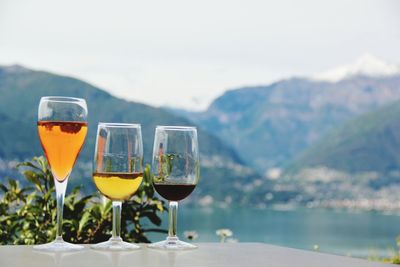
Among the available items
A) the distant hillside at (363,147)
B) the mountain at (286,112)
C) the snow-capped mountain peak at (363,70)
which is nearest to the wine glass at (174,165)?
the distant hillside at (363,147)

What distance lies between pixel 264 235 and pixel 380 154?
47.9 metres

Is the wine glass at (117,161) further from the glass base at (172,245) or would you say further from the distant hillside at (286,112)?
the distant hillside at (286,112)

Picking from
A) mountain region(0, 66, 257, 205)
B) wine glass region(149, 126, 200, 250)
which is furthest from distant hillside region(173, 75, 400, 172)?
wine glass region(149, 126, 200, 250)

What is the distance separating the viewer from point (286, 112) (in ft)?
470

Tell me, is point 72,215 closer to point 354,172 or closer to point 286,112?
point 354,172

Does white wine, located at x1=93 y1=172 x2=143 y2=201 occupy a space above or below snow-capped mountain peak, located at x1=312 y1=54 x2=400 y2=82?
below

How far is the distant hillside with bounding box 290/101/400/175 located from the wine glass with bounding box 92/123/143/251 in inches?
4076

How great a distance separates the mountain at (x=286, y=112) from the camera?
133625mm

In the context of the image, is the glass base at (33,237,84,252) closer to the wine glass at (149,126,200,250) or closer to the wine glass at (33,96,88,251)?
the wine glass at (33,96,88,251)

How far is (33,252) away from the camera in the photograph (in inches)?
59.1

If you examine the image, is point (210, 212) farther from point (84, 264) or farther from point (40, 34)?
point (84, 264)

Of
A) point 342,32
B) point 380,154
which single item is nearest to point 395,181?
point 380,154

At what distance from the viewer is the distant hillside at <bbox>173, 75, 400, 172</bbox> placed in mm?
133625

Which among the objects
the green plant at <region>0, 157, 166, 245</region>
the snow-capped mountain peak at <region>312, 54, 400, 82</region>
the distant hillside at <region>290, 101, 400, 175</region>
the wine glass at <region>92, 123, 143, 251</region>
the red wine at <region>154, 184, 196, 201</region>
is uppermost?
the snow-capped mountain peak at <region>312, 54, 400, 82</region>
